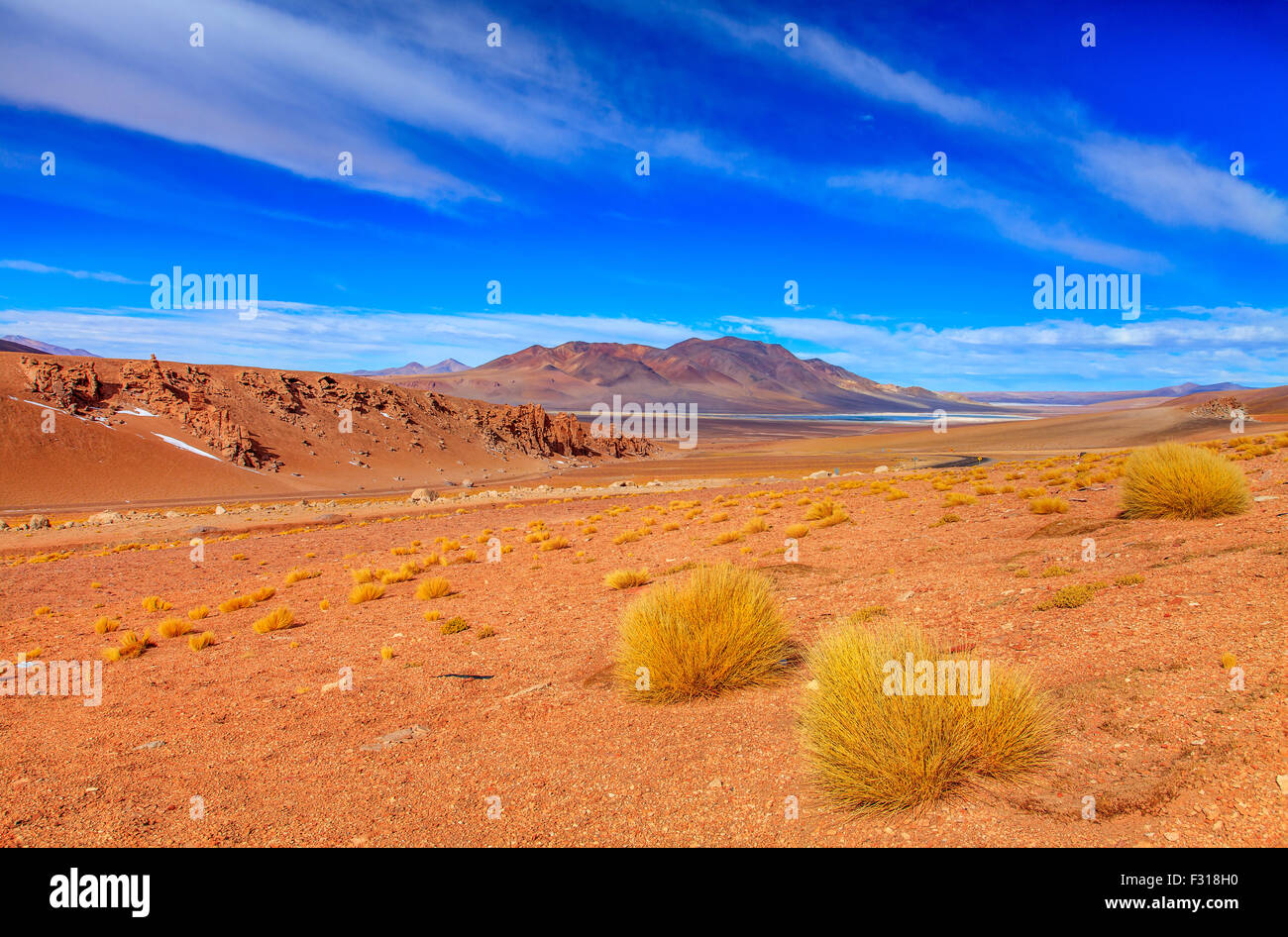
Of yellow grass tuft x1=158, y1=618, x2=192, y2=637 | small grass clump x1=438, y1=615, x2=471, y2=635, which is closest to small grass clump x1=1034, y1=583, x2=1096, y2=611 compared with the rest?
small grass clump x1=438, y1=615, x2=471, y2=635

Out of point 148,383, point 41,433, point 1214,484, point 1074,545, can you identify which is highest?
point 148,383

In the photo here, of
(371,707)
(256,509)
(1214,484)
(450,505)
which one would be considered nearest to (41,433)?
(256,509)

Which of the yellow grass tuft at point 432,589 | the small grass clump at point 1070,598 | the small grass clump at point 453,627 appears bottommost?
the small grass clump at point 453,627

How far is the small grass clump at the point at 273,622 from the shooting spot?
31.8ft

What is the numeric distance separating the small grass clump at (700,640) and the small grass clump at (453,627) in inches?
139

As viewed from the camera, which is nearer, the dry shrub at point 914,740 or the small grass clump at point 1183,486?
the dry shrub at point 914,740

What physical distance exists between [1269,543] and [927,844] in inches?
245

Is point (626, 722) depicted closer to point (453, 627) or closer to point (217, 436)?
point (453, 627)

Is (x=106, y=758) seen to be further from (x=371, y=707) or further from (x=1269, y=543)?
(x=1269, y=543)

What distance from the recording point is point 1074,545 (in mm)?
8500

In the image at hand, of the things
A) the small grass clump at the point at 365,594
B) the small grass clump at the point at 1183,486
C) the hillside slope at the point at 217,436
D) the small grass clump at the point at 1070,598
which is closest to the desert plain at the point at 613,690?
the small grass clump at the point at 1070,598

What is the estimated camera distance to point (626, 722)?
17.0ft

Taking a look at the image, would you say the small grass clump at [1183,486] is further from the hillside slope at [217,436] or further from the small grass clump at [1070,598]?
the hillside slope at [217,436]

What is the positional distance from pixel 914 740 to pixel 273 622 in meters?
9.50
